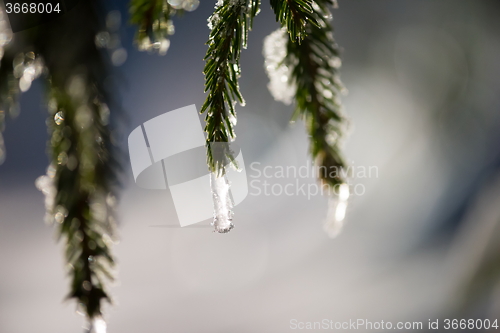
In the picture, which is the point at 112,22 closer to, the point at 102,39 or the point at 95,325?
the point at 102,39

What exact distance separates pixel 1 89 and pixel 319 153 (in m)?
0.75

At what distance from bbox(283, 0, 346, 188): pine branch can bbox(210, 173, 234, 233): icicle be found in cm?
36

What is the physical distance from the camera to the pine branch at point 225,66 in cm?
101

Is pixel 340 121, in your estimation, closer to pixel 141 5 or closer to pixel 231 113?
pixel 231 113

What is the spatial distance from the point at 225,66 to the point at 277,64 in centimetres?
23

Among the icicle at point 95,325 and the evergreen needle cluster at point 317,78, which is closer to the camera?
the icicle at point 95,325

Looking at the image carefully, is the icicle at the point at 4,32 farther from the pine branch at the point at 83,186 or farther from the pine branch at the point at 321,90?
the pine branch at the point at 321,90

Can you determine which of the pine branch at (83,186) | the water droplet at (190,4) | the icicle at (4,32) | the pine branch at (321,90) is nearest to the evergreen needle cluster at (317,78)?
the pine branch at (321,90)

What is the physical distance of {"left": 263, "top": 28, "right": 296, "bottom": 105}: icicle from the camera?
1.10 m

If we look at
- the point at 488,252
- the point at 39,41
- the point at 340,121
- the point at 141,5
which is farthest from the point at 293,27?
the point at 488,252

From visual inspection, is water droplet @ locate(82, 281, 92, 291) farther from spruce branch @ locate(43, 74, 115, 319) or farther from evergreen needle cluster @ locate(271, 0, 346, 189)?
evergreen needle cluster @ locate(271, 0, 346, 189)

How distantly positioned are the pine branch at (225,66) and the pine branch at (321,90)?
191mm

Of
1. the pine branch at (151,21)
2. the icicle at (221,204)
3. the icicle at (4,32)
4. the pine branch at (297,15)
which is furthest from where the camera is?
the icicle at (221,204)

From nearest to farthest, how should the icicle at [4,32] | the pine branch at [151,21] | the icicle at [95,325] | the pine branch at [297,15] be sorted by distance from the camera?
the icicle at [95,325]
the icicle at [4,32]
the pine branch at [151,21]
the pine branch at [297,15]
